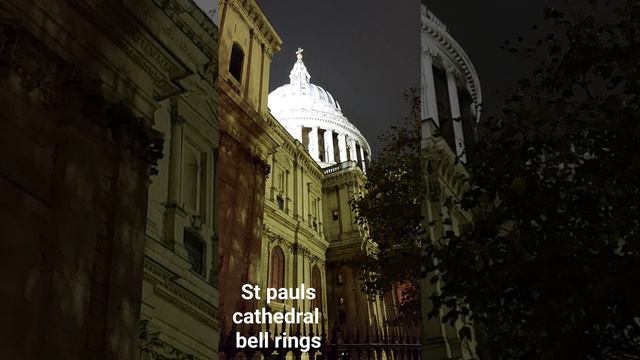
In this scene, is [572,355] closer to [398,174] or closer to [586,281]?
[586,281]

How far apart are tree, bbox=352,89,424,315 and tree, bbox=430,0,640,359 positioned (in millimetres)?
489

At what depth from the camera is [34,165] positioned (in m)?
4.71

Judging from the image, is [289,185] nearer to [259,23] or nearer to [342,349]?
[259,23]

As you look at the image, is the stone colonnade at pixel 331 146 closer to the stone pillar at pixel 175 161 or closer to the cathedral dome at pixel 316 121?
the cathedral dome at pixel 316 121

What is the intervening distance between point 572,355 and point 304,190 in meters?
3.17

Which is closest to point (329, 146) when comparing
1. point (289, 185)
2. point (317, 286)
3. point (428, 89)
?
point (289, 185)

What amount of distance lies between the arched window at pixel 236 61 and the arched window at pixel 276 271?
2028 millimetres

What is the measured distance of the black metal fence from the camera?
5270 mm

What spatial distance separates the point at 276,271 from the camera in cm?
588

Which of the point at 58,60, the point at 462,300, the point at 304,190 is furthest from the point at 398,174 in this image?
the point at 58,60

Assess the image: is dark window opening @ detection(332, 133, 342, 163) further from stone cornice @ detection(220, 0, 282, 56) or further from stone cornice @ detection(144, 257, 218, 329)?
stone cornice @ detection(144, 257, 218, 329)

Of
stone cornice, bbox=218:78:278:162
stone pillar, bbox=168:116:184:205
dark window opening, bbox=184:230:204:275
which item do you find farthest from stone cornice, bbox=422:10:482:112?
dark window opening, bbox=184:230:204:275

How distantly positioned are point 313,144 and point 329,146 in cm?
23

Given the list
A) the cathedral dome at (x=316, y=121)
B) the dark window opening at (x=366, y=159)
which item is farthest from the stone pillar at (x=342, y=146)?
the dark window opening at (x=366, y=159)
